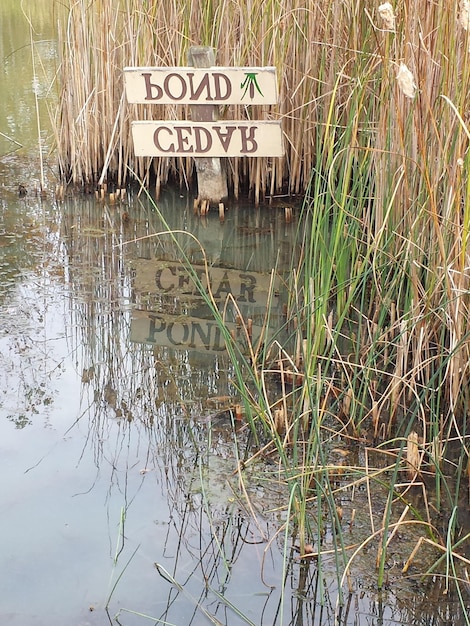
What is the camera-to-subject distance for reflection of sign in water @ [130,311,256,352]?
2812 millimetres

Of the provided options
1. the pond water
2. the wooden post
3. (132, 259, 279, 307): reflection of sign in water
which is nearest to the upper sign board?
the wooden post

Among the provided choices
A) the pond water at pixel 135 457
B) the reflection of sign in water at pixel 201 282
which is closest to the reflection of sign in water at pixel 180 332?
the pond water at pixel 135 457

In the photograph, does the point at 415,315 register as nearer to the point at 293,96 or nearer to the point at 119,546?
the point at 119,546

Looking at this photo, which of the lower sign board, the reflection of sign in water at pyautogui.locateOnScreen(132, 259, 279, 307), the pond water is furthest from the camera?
the lower sign board

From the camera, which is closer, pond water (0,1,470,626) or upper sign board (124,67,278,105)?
pond water (0,1,470,626)

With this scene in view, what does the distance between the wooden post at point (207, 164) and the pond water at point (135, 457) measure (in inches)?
17.5

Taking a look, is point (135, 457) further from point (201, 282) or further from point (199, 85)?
point (199, 85)

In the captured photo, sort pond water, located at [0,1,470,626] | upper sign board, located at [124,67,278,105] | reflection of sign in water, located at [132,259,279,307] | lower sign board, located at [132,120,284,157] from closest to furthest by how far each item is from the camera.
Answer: pond water, located at [0,1,470,626] < reflection of sign in water, located at [132,259,279,307] < upper sign board, located at [124,67,278,105] < lower sign board, located at [132,120,284,157]

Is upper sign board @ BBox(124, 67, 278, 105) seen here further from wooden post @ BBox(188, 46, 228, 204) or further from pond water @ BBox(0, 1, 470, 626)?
pond water @ BBox(0, 1, 470, 626)

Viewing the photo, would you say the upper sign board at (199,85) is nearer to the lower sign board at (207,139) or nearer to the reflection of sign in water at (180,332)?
the lower sign board at (207,139)

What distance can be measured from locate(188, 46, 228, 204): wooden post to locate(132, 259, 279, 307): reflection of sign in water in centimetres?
83

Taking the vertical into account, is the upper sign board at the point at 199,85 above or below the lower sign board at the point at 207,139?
above

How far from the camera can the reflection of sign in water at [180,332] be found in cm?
281

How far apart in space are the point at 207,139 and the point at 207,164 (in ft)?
0.58
